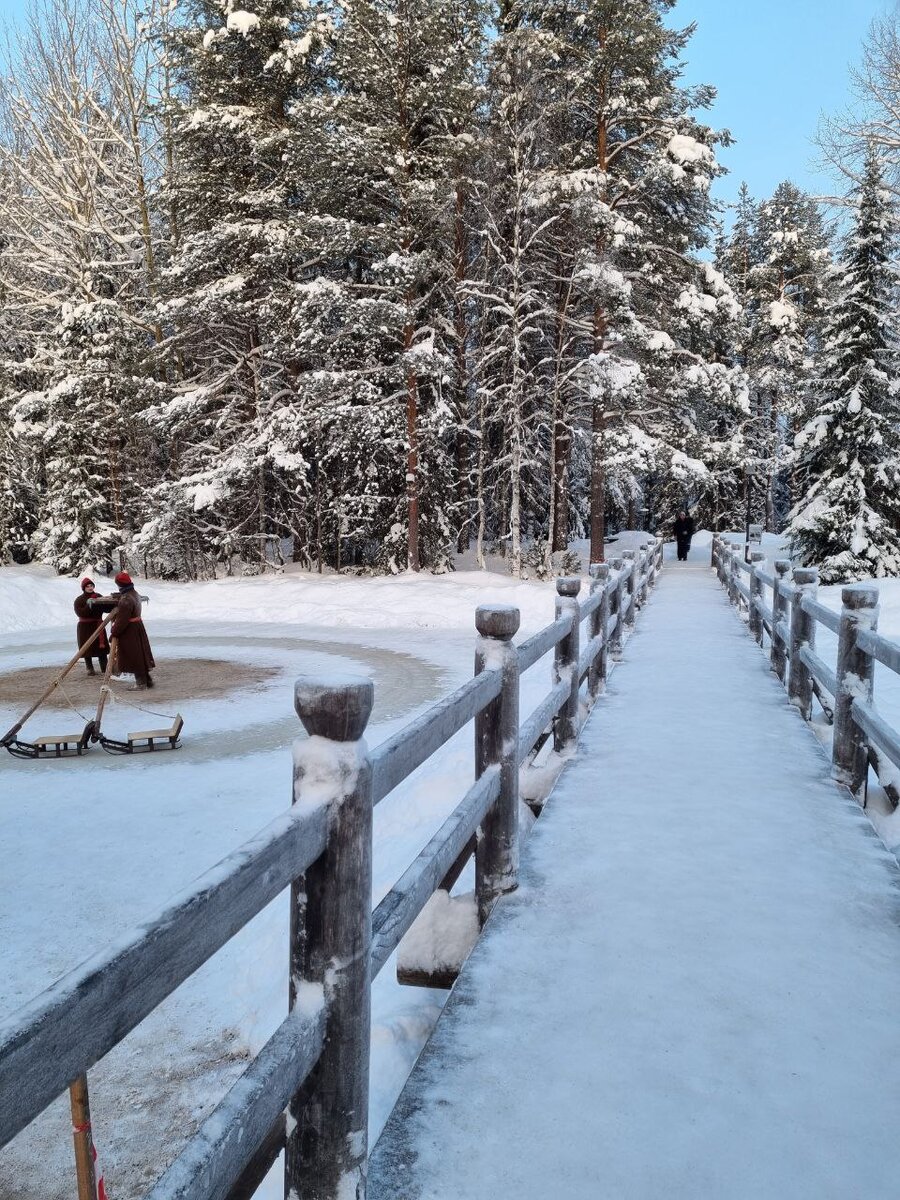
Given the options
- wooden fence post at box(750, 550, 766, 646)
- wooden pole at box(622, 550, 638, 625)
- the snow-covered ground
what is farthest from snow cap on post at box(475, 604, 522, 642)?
wooden pole at box(622, 550, 638, 625)

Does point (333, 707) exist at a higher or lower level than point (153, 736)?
higher

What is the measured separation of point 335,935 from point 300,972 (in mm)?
119

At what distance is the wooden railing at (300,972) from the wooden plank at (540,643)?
0.97 m

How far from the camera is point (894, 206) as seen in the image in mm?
24719

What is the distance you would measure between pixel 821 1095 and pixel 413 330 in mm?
25034

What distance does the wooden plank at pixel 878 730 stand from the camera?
4.53 m

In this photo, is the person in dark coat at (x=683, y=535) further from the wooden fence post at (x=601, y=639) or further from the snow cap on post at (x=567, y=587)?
the snow cap on post at (x=567, y=587)

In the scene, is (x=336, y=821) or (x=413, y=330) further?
(x=413, y=330)

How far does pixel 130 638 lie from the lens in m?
11.9

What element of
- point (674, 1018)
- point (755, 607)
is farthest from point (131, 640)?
point (674, 1018)

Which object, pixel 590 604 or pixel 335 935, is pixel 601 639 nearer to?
pixel 590 604

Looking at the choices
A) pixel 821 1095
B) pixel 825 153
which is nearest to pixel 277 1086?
pixel 821 1095

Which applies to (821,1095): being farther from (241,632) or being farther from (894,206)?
(894,206)

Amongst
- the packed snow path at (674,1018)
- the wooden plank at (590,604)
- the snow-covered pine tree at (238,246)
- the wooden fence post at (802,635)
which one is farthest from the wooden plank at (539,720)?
the snow-covered pine tree at (238,246)
